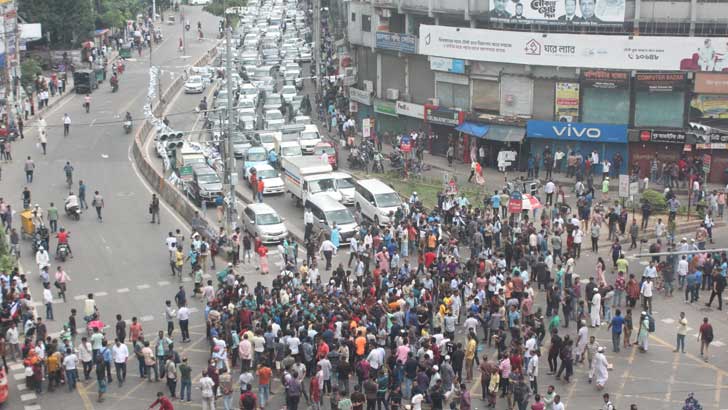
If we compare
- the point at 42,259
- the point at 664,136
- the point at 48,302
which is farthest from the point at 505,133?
the point at 48,302

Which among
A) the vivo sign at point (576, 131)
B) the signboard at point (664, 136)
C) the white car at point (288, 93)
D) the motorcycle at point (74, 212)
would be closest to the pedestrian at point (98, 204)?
the motorcycle at point (74, 212)

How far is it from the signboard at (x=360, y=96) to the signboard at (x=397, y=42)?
10.2 ft

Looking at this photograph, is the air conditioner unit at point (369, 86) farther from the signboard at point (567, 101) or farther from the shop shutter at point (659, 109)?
the shop shutter at point (659, 109)

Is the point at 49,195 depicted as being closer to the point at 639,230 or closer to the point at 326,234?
the point at 326,234

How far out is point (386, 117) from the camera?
63.5m

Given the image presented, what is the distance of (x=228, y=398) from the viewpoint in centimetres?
2817

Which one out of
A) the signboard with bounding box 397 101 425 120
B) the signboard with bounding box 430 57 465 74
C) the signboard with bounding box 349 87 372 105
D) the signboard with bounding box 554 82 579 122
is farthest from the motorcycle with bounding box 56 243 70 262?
the signboard with bounding box 349 87 372 105

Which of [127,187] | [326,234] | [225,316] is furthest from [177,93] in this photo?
[225,316]

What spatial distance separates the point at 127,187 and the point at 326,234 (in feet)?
47.6

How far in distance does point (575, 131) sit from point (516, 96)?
369 cm

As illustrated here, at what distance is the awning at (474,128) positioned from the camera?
56750 mm

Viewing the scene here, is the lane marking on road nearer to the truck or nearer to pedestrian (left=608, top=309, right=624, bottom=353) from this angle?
pedestrian (left=608, top=309, right=624, bottom=353)

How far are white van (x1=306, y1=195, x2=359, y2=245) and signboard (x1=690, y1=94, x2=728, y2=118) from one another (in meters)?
18.4

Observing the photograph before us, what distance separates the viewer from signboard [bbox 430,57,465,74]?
5762 centimetres
